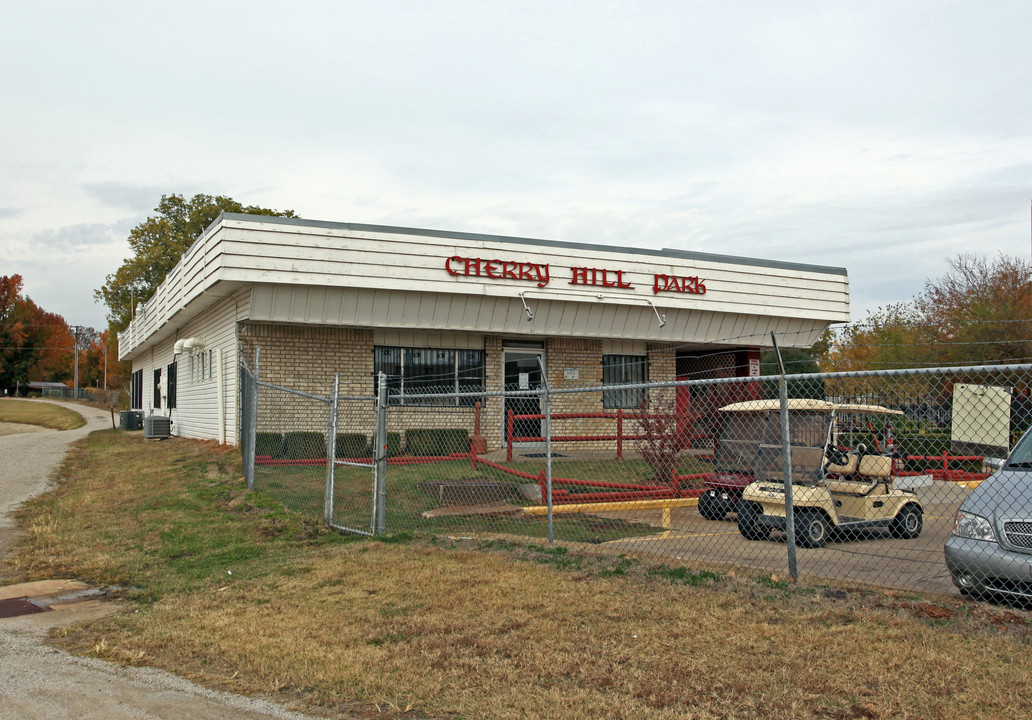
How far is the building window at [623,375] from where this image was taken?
21266 mm

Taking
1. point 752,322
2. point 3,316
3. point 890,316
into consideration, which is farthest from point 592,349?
point 3,316

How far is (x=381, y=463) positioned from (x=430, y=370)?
1090 cm

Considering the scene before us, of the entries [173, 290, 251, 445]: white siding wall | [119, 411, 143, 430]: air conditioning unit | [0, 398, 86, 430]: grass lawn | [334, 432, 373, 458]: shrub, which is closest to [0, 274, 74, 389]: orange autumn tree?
[0, 398, 86, 430]: grass lawn

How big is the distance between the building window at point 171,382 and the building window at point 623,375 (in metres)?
14.1

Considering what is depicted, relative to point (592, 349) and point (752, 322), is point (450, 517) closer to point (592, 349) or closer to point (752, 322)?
point (592, 349)

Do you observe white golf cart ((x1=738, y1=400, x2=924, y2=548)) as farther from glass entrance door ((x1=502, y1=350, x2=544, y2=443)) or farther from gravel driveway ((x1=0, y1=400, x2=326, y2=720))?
glass entrance door ((x1=502, y1=350, x2=544, y2=443))

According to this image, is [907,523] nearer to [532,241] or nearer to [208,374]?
[532,241]

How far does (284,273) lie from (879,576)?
42.1ft

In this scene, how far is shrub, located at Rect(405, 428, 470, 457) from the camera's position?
17.0 meters

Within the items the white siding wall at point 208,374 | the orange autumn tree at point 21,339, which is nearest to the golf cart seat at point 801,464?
the white siding wall at point 208,374

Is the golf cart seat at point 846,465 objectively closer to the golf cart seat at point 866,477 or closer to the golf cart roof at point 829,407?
the golf cart seat at point 866,477

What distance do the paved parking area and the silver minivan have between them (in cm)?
38

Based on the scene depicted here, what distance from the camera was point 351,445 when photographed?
17.3m

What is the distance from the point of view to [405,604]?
6.19 meters
